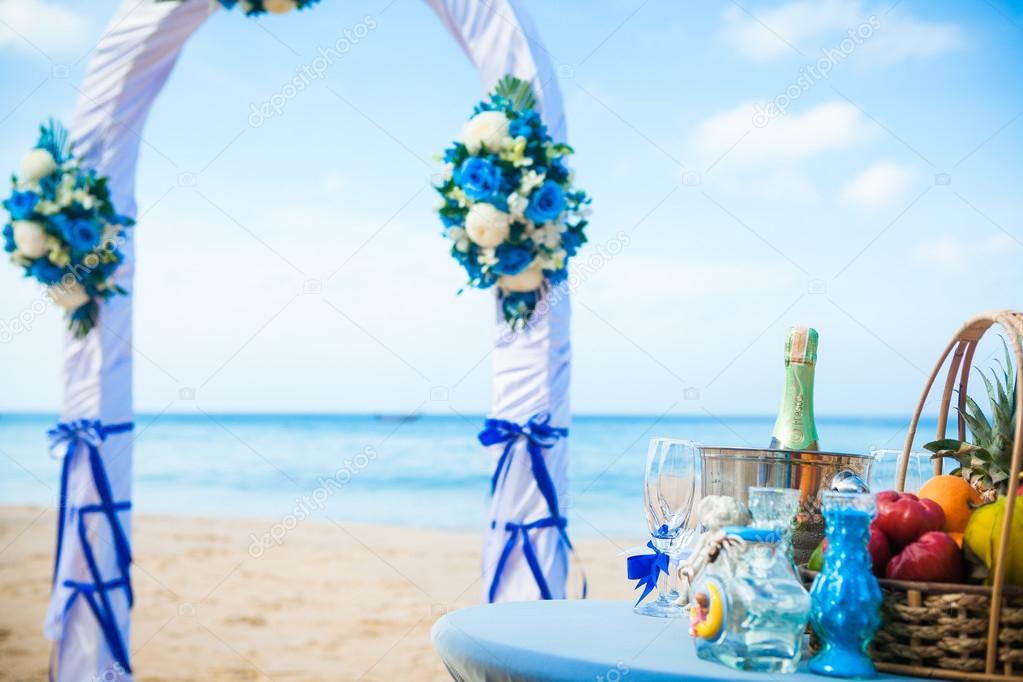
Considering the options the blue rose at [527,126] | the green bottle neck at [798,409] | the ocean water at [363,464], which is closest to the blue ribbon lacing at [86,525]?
the blue rose at [527,126]

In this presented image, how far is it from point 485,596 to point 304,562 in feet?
32.5

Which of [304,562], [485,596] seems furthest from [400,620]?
[485,596]

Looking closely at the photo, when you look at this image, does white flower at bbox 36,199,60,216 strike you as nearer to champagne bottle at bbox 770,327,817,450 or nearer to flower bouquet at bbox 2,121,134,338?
flower bouquet at bbox 2,121,134,338

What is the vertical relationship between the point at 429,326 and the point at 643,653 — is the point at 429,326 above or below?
above

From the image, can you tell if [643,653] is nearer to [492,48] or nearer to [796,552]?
[796,552]

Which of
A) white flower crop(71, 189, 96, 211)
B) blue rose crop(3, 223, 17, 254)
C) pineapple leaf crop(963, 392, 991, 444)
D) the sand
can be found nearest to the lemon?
pineapple leaf crop(963, 392, 991, 444)

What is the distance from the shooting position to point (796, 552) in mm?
1535

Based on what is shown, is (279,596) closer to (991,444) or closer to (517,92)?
(517,92)

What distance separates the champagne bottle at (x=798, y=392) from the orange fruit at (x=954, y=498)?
0.81 feet

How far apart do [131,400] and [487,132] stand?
193 centimetres

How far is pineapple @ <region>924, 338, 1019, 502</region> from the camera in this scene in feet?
4.87

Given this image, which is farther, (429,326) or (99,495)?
(429,326)

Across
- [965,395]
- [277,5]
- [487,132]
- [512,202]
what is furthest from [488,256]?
[965,395]

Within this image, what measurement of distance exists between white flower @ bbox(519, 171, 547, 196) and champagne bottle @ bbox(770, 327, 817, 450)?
4.62 feet
